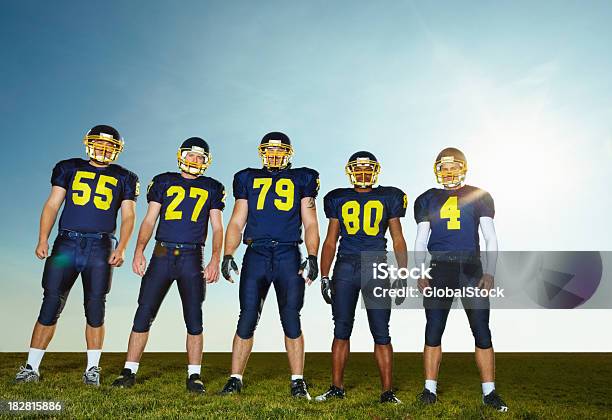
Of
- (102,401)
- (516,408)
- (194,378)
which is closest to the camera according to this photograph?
(102,401)

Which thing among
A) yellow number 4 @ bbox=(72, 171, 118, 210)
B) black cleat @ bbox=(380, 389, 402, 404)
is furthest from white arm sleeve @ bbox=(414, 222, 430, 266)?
yellow number 4 @ bbox=(72, 171, 118, 210)

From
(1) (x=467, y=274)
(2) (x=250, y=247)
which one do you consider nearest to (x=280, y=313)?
(2) (x=250, y=247)

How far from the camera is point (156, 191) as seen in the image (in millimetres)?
8219

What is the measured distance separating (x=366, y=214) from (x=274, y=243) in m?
1.49

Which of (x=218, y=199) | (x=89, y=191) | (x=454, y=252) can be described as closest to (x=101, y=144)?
(x=89, y=191)

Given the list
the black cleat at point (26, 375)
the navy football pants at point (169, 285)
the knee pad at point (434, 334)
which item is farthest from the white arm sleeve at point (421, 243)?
the black cleat at point (26, 375)

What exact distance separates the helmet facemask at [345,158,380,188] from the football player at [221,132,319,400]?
664 mm

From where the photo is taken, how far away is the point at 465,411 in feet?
21.2

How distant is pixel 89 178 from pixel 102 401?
145 inches

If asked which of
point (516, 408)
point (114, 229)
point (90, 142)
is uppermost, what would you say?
point (90, 142)

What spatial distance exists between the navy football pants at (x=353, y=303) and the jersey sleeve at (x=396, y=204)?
0.92 meters

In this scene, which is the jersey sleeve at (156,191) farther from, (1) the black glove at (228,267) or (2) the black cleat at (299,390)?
(2) the black cleat at (299,390)

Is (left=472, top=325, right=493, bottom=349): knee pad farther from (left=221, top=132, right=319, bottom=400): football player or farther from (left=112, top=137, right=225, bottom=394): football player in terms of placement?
(left=112, top=137, right=225, bottom=394): football player

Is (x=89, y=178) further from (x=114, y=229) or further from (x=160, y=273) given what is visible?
(x=160, y=273)
